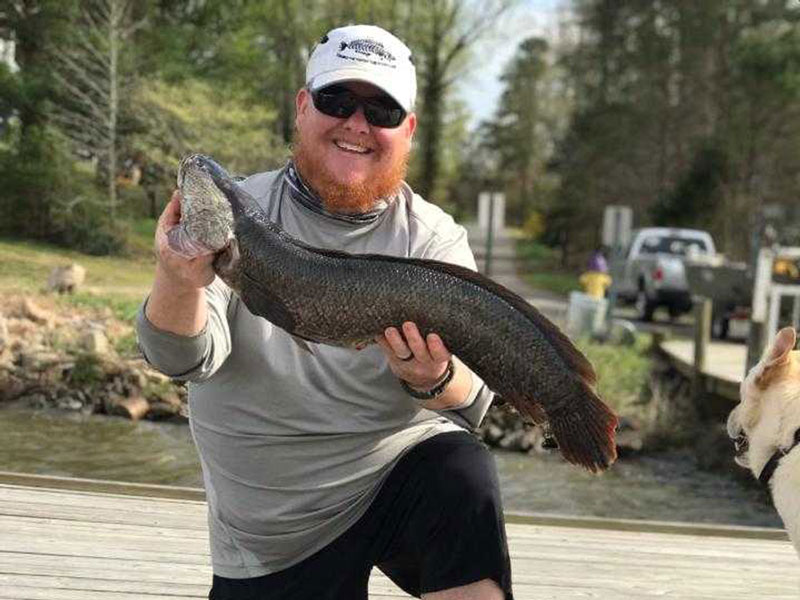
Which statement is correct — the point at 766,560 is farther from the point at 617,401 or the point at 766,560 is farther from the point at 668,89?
the point at 668,89

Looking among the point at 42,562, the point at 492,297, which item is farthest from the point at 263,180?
the point at 42,562

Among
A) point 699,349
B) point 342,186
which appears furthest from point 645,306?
point 342,186

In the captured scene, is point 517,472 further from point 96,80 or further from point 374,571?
point 374,571

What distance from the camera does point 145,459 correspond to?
29.5 ft

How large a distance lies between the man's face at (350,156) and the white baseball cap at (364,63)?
0.09 ft

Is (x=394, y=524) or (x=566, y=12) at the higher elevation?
(x=566, y=12)

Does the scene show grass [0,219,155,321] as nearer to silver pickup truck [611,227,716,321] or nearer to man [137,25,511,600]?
man [137,25,511,600]

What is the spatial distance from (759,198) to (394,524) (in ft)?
92.7

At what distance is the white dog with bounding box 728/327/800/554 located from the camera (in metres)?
2.76

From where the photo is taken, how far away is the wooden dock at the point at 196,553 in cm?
340

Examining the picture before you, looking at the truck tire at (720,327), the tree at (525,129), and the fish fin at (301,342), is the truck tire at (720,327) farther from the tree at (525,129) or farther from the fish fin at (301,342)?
the tree at (525,129)

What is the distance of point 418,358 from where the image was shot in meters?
2.01

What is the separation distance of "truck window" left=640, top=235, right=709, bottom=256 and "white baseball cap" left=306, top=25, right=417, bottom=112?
1834cm

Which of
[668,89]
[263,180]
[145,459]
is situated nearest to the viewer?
[263,180]
